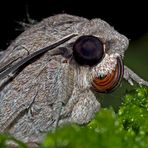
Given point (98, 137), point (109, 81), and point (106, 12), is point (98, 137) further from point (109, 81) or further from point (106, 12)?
point (106, 12)

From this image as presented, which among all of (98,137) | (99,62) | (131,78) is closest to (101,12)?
(131,78)

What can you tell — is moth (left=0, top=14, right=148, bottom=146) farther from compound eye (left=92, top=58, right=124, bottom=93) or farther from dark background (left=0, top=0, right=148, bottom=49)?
dark background (left=0, top=0, right=148, bottom=49)

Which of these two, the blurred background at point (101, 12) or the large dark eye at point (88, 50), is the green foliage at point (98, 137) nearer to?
the large dark eye at point (88, 50)

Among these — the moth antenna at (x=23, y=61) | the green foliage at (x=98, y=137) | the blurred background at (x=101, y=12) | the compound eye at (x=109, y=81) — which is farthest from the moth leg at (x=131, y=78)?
the blurred background at (x=101, y=12)

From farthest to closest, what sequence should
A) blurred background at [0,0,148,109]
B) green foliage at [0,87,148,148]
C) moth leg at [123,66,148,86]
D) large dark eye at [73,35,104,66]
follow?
blurred background at [0,0,148,109], moth leg at [123,66,148,86], large dark eye at [73,35,104,66], green foliage at [0,87,148,148]

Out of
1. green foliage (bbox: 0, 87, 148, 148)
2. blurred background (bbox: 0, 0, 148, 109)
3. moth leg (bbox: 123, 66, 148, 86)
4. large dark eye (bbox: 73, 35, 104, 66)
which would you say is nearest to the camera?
green foliage (bbox: 0, 87, 148, 148)

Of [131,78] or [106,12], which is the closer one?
[131,78]

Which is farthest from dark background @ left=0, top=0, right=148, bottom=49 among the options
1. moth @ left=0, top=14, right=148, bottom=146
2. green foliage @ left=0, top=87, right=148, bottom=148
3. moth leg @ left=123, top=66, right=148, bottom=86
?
green foliage @ left=0, top=87, right=148, bottom=148

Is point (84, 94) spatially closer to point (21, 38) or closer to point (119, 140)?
point (21, 38)
